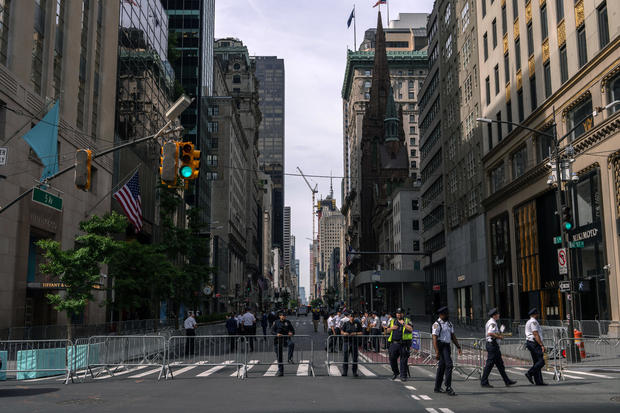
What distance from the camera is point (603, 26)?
97.7ft

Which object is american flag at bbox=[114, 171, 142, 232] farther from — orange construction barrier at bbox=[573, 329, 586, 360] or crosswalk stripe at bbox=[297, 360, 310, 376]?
orange construction barrier at bbox=[573, 329, 586, 360]

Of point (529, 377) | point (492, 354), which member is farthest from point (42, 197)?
point (529, 377)

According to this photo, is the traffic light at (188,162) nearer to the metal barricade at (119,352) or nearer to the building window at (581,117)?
the metal barricade at (119,352)

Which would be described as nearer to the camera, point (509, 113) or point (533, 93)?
point (533, 93)

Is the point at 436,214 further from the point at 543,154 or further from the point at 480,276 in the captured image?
the point at 543,154

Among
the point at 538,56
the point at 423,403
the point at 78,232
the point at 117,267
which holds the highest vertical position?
the point at 538,56

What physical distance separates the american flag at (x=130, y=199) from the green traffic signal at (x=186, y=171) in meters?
18.8

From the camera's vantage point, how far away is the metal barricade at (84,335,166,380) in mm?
18516

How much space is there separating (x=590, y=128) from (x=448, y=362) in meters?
22.4

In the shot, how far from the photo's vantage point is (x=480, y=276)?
2021 inches

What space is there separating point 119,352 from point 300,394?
29.2 feet

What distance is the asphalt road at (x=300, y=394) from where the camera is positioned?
1158 centimetres

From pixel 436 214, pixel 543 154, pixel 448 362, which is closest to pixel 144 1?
pixel 543 154

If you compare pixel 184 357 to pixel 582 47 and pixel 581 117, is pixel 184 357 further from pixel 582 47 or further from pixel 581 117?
pixel 582 47
